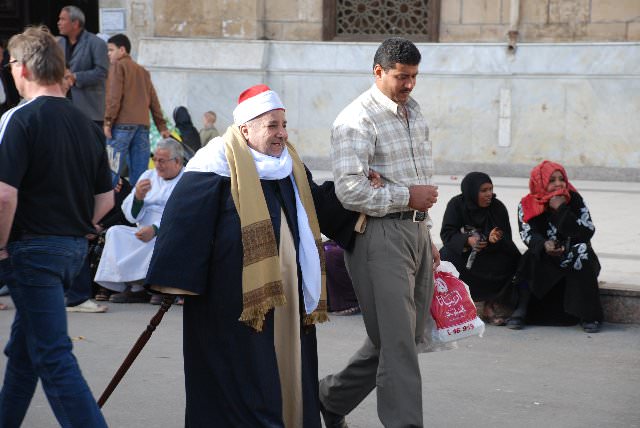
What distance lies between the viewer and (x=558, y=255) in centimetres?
749

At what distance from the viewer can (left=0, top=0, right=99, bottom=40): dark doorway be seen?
1647 cm

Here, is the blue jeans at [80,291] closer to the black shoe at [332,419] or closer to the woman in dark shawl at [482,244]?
the woman in dark shawl at [482,244]

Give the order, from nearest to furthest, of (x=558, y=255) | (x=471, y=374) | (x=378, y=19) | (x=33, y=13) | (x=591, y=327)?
(x=471, y=374) → (x=591, y=327) → (x=558, y=255) → (x=378, y=19) → (x=33, y=13)

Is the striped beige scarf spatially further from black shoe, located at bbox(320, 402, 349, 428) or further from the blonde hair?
black shoe, located at bbox(320, 402, 349, 428)

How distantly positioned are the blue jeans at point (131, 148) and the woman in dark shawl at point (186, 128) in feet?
10.7

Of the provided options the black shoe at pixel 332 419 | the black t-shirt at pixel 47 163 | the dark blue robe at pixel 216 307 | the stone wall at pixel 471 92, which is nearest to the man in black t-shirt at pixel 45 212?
the black t-shirt at pixel 47 163

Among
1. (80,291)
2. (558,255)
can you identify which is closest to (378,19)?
(80,291)

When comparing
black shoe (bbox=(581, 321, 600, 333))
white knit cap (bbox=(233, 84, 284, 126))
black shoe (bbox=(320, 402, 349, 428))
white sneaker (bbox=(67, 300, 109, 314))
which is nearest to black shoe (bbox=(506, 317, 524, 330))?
black shoe (bbox=(581, 321, 600, 333))

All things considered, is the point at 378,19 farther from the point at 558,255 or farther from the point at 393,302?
the point at 393,302

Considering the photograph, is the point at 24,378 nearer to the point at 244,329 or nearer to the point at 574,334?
the point at 244,329

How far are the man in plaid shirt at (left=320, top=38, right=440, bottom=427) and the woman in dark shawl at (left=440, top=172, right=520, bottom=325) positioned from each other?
2.65m

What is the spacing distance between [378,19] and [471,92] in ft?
5.39

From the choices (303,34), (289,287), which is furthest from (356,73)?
(289,287)

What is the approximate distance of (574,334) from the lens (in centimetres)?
734
